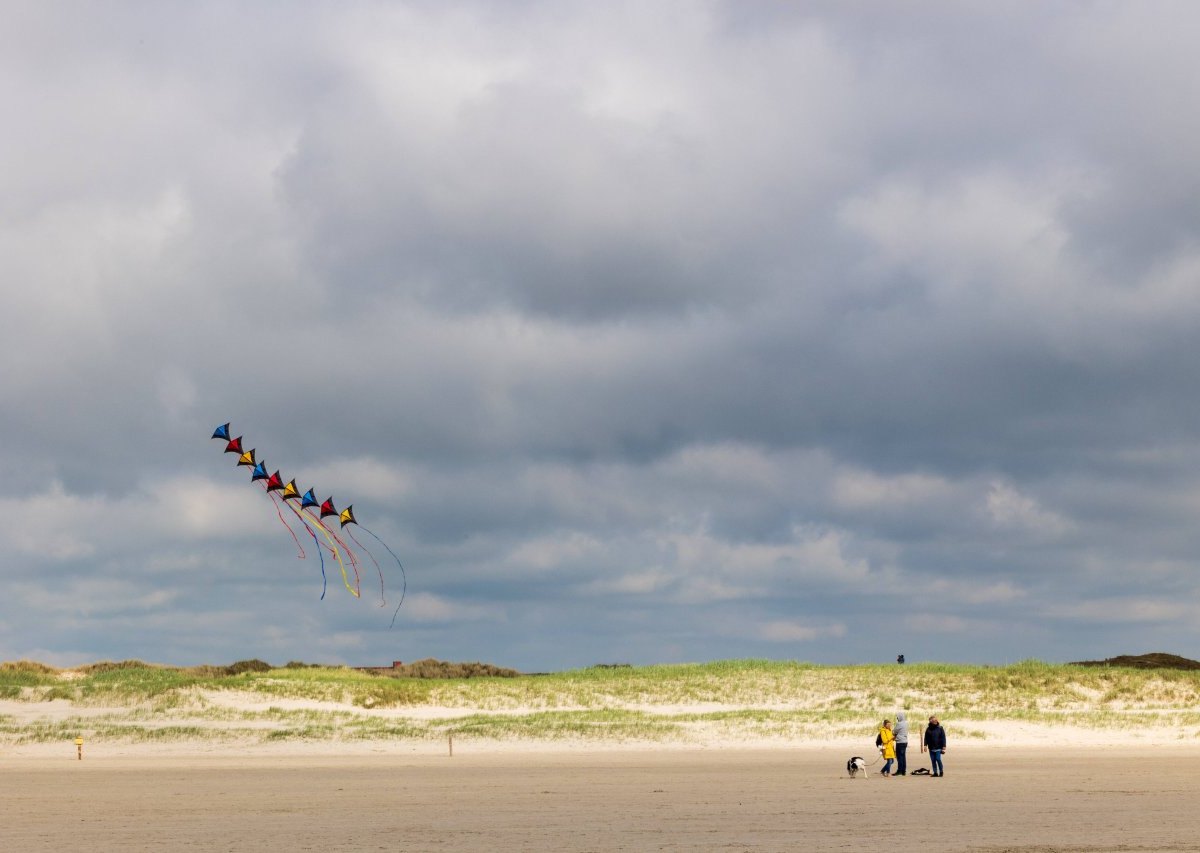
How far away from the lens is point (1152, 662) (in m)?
66.9

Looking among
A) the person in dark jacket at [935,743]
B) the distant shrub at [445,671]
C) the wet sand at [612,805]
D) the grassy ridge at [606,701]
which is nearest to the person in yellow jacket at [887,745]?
the wet sand at [612,805]

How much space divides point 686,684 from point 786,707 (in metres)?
5.67

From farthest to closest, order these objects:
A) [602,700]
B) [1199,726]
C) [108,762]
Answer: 1. [602,700]
2. [1199,726]
3. [108,762]

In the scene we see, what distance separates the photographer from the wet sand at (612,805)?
19.7 m

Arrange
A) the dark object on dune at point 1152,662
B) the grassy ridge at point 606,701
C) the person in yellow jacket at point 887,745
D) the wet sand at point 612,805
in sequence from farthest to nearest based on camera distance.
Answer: the dark object on dune at point 1152,662, the grassy ridge at point 606,701, the person in yellow jacket at point 887,745, the wet sand at point 612,805

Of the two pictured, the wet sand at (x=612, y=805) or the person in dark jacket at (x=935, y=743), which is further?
the person in dark jacket at (x=935, y=743)

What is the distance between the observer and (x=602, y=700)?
183ft

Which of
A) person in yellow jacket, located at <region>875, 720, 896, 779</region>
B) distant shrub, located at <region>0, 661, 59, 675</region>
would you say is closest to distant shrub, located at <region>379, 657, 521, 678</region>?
distant shrub, located at <region>0, 661, 59, 675</region>

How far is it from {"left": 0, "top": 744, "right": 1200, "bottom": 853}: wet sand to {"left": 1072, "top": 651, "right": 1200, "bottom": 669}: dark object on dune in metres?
27.8

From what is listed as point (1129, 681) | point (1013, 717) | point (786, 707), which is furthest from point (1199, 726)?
point (786, 707)

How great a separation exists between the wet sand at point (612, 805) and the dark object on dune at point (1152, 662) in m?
27.8

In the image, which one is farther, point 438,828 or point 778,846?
point 438,828

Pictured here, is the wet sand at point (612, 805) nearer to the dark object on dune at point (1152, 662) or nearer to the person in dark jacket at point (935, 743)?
the person in dark jacket at point (935, 743)

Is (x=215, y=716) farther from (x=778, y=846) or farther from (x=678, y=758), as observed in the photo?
(x=778, y=846)
